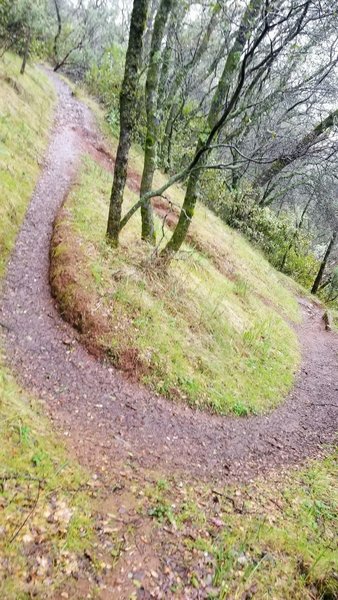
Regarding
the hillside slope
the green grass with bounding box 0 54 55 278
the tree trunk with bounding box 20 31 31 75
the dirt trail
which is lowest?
the dirt trail

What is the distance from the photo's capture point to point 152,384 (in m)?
7.02

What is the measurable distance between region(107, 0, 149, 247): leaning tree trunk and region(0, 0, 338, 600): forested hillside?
0.03 meters

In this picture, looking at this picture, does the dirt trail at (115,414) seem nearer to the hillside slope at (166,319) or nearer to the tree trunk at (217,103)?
the hillside slope at (166,319)

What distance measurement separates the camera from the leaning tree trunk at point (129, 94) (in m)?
7.17

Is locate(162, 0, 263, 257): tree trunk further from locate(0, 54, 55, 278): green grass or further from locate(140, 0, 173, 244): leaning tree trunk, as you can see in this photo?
locate(0, 54, 55, 278): green grass

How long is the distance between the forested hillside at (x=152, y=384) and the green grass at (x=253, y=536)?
0.02m

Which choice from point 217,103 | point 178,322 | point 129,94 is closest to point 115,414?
point 178,322

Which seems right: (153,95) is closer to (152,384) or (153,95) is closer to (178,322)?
(178,322)

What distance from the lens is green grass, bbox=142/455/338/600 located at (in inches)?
156

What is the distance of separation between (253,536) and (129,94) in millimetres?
7704

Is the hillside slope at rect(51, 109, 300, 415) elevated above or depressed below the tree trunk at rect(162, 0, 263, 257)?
below

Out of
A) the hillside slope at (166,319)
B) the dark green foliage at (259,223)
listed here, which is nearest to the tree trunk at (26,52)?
the hillside slope at (166,319)

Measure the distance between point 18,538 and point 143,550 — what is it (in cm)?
132

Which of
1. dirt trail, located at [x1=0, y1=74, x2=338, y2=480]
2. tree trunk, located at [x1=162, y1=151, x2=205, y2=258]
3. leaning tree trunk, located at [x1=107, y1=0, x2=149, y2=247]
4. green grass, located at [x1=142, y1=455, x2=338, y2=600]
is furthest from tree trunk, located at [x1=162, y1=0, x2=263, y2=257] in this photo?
green grass, located at [x1=142, y1=455, x2=338, y2=600]
